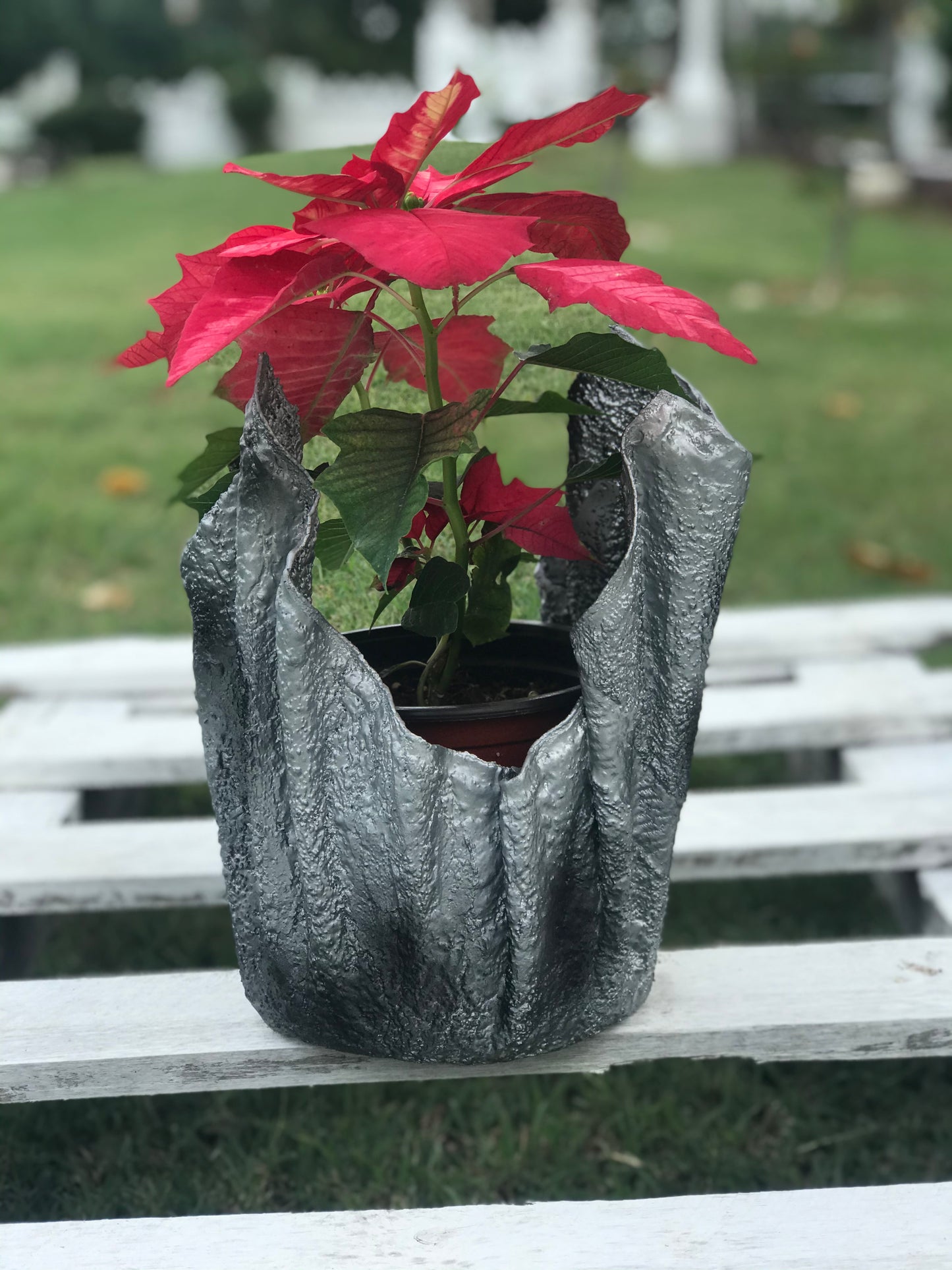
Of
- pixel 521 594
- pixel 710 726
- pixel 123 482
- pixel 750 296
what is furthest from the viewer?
pixel 750 296

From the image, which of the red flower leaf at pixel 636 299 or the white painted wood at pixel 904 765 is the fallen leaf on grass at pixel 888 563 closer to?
the white painted wood at pixel 904 765

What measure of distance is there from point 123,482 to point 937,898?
91.4 inches

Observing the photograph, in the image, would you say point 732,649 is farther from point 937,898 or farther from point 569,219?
point 569,219

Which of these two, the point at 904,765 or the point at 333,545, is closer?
the point at 333,545

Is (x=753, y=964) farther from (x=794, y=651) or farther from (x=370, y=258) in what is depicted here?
(x=794, y=651)

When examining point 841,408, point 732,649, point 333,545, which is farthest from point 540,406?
point 841,408

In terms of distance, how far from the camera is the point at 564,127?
81 cm

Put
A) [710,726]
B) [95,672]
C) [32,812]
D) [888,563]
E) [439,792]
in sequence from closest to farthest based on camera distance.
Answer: [439,792] < [32,812] < [710,726] < [95,672] < [888,563]

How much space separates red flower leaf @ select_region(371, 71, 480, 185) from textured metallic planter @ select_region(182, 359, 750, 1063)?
6.1 inches

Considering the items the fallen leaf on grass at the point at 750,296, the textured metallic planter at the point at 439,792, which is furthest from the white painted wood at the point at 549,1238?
the fallen leaf on grass at the point at 750,296

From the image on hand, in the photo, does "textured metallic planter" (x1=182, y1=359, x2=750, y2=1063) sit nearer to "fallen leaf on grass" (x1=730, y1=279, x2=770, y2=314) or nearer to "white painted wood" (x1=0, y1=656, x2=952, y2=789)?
"white painted wood" (x1=0, y1=656, x2=952, y2=789)

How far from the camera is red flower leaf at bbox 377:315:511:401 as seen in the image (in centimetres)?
98

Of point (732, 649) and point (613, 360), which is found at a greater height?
point (613, 360)

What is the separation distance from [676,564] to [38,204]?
8.90 metres
